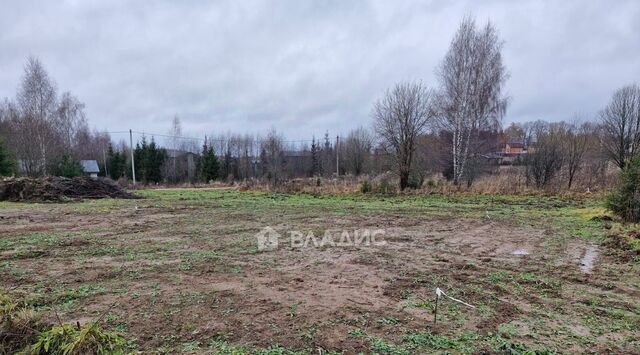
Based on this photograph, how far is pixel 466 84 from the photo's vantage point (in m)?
20.0

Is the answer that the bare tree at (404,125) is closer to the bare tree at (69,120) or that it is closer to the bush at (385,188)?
the bush at (385,188)

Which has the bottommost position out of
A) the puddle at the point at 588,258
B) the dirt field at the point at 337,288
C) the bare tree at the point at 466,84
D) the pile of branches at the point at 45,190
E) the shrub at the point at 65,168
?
the puddle at the point at 588,258

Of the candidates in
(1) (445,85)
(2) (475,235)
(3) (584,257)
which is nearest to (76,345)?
(3) (584,257)

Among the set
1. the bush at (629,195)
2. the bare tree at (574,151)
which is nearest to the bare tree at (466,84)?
the bare tree at (574,151)

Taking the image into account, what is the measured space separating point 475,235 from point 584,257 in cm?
213

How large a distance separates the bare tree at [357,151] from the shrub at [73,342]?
31.6 meters

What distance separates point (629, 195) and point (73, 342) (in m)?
10.9

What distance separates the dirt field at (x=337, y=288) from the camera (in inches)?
114

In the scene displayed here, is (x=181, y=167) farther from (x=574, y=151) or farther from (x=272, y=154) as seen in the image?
(x=574, y=151)

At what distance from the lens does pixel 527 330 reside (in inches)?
120

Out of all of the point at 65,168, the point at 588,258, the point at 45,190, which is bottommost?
the point at 588,258

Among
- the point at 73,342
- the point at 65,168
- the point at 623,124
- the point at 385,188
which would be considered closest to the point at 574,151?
the point at 623,124

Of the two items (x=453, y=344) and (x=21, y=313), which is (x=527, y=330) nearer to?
(x=453, y=344)

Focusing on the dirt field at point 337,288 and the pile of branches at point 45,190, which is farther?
the pile of branches at point 45,190
